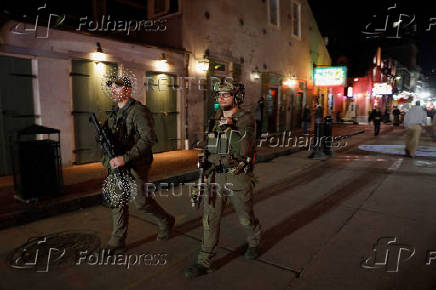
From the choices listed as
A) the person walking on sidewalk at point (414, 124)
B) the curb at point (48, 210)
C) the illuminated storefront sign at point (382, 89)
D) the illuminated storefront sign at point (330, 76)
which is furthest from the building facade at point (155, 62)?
the illuminated storefront sign at point (382, 89)

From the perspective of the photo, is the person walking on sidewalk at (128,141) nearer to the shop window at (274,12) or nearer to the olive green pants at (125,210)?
the olive green pants at (125,210)

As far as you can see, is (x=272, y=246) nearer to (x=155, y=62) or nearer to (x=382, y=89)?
(x=155, y=62)

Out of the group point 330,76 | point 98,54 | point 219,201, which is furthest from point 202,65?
point 330,76

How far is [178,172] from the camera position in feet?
23.5

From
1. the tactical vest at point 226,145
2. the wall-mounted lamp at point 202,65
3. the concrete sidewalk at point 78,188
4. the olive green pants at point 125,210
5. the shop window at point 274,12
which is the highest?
the shop window at point 274,12

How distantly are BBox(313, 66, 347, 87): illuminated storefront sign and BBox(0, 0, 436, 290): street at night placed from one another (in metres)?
5.68

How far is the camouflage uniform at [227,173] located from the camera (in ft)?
9.83

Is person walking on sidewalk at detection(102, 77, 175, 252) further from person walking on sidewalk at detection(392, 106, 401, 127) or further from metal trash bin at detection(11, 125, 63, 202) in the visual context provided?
person walking on sidewalk at detection(392, 106, 401, 127)

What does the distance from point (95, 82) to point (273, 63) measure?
10.1m

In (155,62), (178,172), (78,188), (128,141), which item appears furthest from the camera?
(155,62)

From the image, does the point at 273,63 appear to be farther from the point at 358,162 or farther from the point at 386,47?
the point at 386,47

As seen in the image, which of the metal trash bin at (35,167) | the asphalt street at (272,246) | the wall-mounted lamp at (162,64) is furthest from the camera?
the wall-mounted lamp at (162,64)

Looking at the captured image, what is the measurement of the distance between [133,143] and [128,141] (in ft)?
0.25

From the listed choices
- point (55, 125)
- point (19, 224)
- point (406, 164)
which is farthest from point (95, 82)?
point (406, 164)
